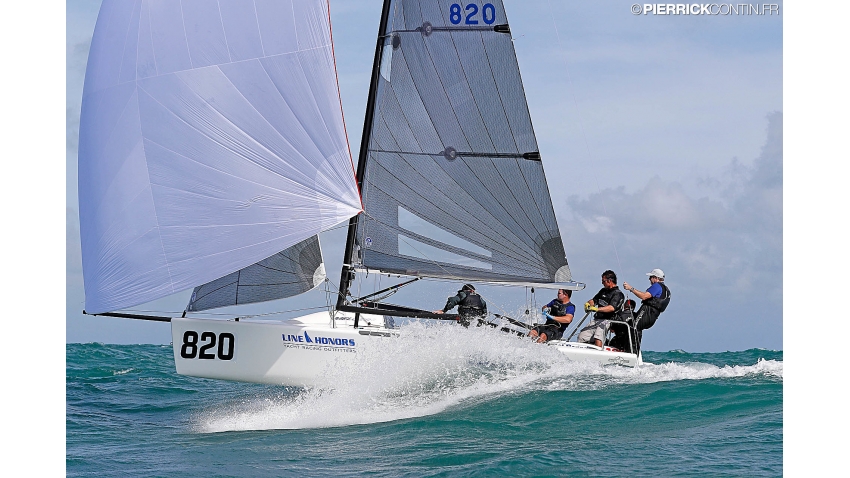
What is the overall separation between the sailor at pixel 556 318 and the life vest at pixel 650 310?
2.70ft

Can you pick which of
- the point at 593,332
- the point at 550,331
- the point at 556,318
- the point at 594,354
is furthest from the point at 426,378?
the point at 593,332

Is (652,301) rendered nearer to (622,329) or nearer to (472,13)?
(622,329)

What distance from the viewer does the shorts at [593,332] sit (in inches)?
408

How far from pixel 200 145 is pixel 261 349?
91.2 inches

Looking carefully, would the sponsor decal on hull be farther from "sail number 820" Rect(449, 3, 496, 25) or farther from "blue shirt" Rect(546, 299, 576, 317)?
"sail number 820" Rect(449, 3, 496, 25)

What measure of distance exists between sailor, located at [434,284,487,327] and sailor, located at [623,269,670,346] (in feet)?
6.03

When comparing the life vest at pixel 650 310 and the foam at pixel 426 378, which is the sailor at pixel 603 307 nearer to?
the life vest at pixel 650 310

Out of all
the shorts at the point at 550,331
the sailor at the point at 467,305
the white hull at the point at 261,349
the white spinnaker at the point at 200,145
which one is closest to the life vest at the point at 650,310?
the shorts at the point at 550,331

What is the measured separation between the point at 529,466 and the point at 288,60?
5041 mm

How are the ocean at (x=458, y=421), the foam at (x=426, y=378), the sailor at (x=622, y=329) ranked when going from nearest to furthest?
1. the ocean at (x=458, y=421)
2. the foam at (x=426, y=378)
3. the sailor at (x=622, y=329)

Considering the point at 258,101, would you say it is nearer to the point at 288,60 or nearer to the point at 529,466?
the point at 288,60

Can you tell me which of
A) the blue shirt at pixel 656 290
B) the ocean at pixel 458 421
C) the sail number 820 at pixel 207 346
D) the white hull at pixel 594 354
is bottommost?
the ocean at pixel 458 421

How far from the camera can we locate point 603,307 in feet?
34.1

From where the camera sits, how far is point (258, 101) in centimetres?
895
